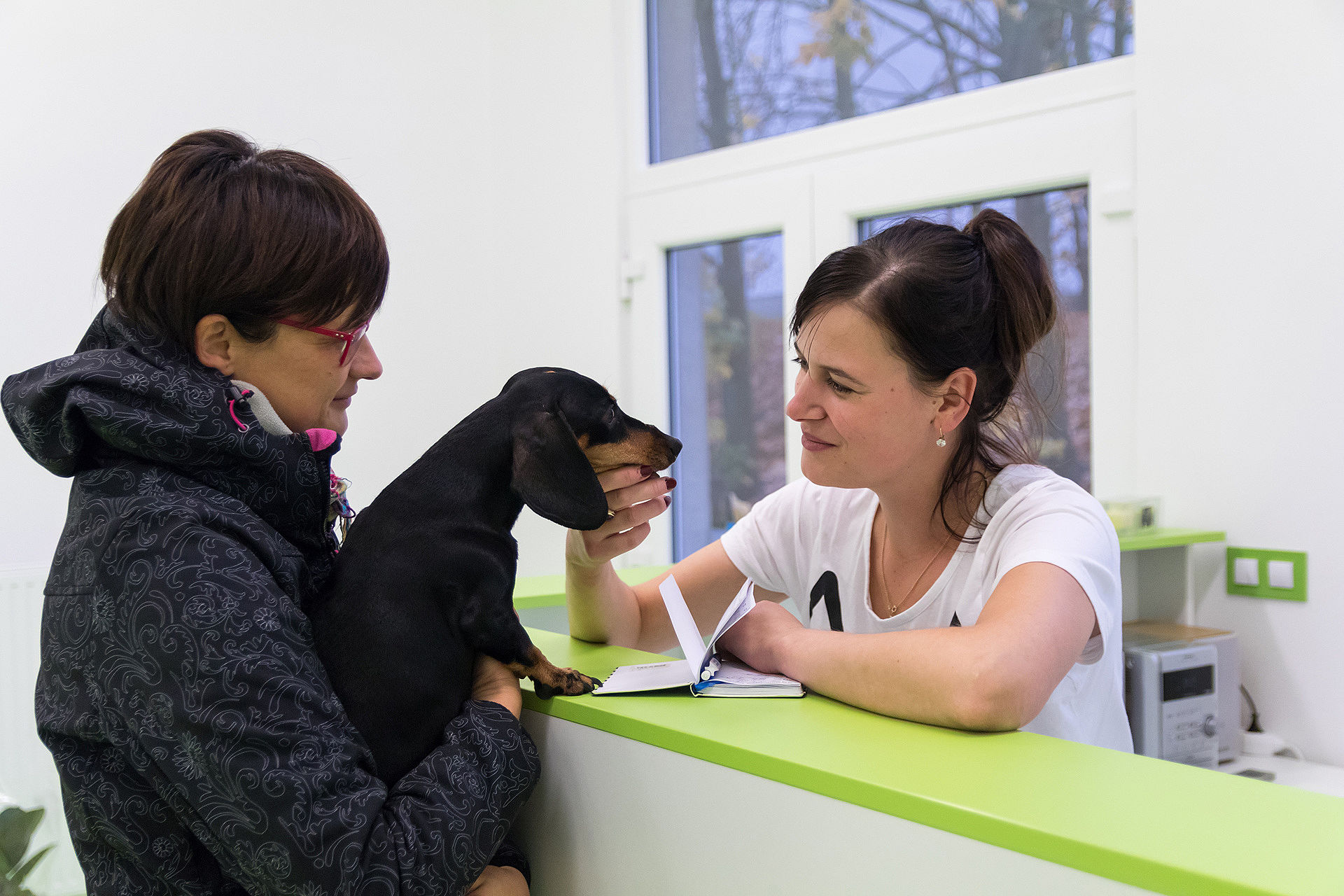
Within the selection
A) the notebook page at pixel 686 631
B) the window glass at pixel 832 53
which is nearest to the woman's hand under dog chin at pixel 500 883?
the notebook page at pixel 686 631

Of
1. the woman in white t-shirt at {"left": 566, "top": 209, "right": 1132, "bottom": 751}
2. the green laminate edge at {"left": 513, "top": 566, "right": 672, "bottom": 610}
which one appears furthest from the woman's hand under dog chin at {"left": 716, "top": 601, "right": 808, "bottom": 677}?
the green laminate edge at {"left": 513, "top": 566, "right": 672, "bottom": 610}

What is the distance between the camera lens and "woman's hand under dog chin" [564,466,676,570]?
3.92 ft

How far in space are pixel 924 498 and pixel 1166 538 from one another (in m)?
1.16

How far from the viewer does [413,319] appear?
140 inches

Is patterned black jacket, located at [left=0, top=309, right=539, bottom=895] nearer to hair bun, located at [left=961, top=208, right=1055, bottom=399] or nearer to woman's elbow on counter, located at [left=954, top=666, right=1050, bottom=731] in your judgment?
woman's elbow on counter, located at [left=954, top=666, right=1050, bottom=731]

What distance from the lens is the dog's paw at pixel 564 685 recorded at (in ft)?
3.54

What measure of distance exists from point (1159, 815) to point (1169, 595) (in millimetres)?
1946

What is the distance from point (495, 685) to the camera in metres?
1.05

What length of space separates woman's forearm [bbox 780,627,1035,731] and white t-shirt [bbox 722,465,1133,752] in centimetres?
20

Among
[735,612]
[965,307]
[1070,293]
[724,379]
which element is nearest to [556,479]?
[735,612]

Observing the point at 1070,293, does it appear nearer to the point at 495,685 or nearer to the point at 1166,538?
the point at 1166,538

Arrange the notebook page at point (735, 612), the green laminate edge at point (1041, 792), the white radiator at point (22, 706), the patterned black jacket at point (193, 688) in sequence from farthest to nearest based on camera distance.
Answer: the white radiator at point (22, 706), the notebook page at point (735, 612), the patterned black jacket at point (193, 688), the green laminate edge at point (1041, 792)

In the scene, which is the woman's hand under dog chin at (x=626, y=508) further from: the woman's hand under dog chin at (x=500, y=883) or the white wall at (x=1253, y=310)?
the white wall at (x=1253, y=310)

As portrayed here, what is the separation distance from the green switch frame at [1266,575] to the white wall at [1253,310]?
2 cm
